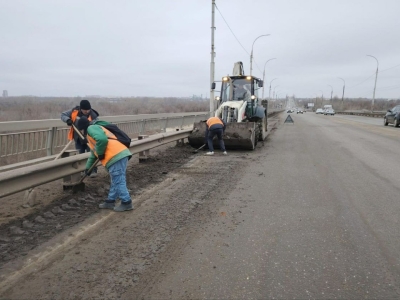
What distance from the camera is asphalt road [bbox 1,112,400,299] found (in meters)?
2.73

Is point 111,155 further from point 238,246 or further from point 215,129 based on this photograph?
point 215,129

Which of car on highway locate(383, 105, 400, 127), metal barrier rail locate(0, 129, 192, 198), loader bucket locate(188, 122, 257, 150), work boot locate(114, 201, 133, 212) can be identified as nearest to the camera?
metal barrier rail locate(0, 129, 192, 198)

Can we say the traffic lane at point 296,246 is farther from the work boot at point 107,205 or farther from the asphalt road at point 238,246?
the work boot at point 107,205

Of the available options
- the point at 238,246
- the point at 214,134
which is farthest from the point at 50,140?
the point at 238,246

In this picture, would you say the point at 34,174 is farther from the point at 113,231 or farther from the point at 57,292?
the point at 57,292

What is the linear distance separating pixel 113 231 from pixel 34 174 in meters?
1.36

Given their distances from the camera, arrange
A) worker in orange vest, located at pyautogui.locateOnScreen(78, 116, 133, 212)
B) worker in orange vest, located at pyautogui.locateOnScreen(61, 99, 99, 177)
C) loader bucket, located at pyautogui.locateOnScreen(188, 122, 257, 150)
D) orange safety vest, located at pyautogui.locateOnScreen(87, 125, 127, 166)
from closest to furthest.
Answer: worker in orange vest, located at pyautogui.locateOnScreen(78, 116, 133, 212)
orange safety vest, located at pyautogui.locateOnScreen(87, 125, 127, 166)
worker in orange vest, located at pyautogui.locateOnScreen(61, 99, 99, 177)
loader bucket, located at pyautogui.locateOnScreen(188, 122, 257, 150)

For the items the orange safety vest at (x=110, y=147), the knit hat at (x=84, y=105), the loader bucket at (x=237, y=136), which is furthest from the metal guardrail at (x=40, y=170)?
the loader bucket at (x=237, y=136)

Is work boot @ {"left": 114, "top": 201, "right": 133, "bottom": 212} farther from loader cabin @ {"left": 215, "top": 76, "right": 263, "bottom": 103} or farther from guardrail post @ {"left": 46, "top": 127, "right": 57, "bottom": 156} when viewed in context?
loader cabin @ {"left": 215, "top": 76, "right": 263, "bottom": 103}

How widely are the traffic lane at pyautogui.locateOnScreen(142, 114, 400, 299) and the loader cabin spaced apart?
22.9 feet

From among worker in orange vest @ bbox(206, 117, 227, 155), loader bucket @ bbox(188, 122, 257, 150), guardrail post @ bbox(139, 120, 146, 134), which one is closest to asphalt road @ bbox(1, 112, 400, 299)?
worker in orange vest @ bbox(206, 117, 227, 155)

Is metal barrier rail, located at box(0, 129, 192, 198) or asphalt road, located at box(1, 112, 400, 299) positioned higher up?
metal barrier rail, located at box(0, 129, 192, 198)

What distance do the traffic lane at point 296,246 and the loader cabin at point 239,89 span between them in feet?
22.9

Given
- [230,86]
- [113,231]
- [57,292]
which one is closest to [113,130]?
[113,231]
